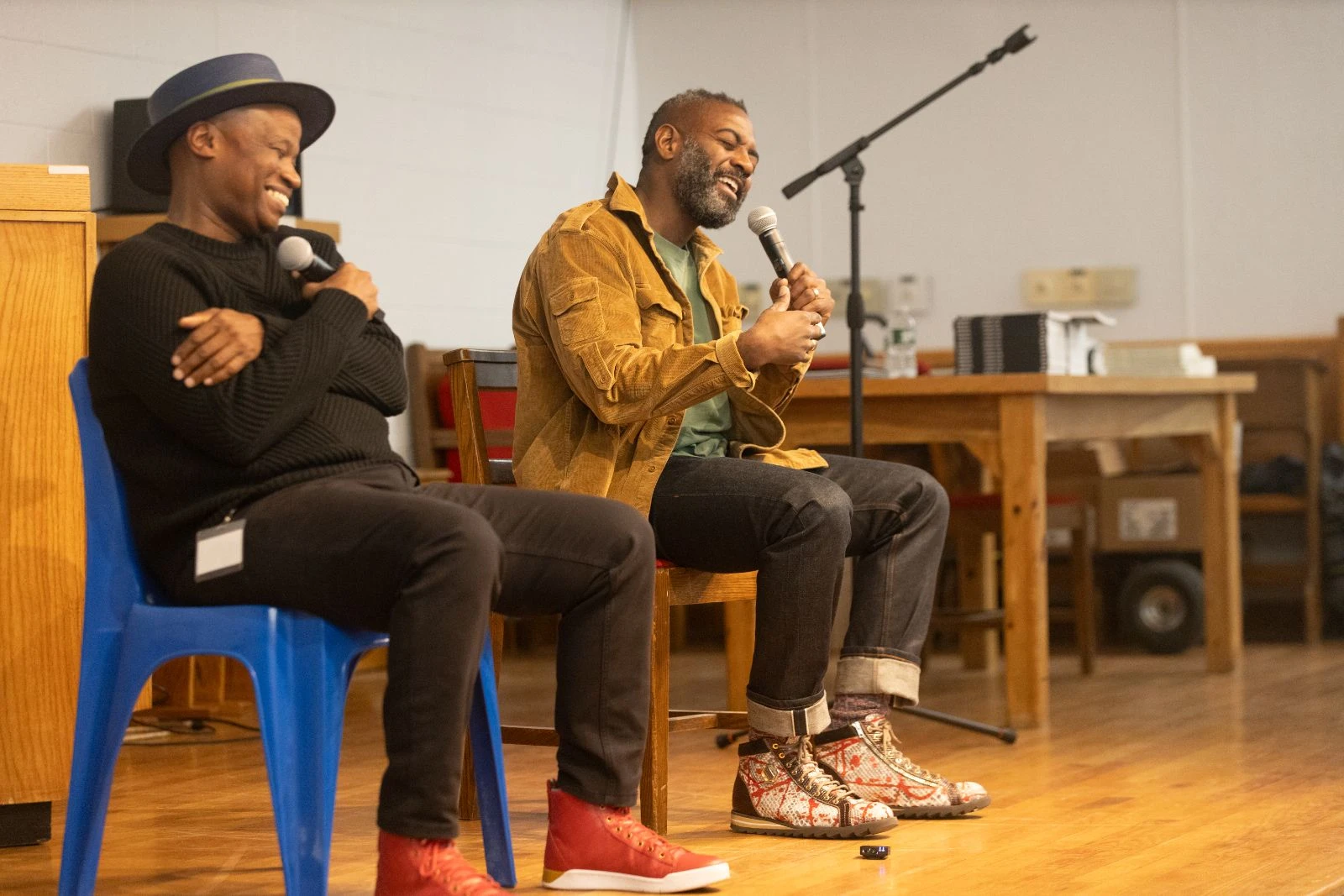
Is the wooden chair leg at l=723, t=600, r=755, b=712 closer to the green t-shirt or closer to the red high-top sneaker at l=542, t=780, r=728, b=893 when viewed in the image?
the green t-shirt

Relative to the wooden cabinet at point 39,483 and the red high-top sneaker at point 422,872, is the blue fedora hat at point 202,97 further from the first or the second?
the red high-top sneaker at point 422,872

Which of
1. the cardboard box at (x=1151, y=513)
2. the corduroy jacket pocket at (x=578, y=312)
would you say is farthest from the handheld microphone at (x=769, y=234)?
the cardboard box at (x=1151, y=513)

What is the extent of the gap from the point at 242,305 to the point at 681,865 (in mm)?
845

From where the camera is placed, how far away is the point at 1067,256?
5.70 meters

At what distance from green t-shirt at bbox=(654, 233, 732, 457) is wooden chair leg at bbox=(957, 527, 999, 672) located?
6.82ft

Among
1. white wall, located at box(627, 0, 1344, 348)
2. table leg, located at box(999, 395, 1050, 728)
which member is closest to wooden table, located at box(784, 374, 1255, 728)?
table leg, located at box(999, 395, 1050, 728)

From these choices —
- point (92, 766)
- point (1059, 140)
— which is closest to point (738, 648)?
point (92, 766)

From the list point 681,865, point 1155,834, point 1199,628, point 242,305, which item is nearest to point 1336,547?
point 1199,628

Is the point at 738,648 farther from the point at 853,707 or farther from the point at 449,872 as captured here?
the point at 449,872

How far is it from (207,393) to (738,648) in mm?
1936

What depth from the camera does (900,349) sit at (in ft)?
13.4

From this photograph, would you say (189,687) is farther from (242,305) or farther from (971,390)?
(242,305)

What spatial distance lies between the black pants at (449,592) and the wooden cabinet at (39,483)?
0.59 metres

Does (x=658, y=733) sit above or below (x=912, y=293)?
below
